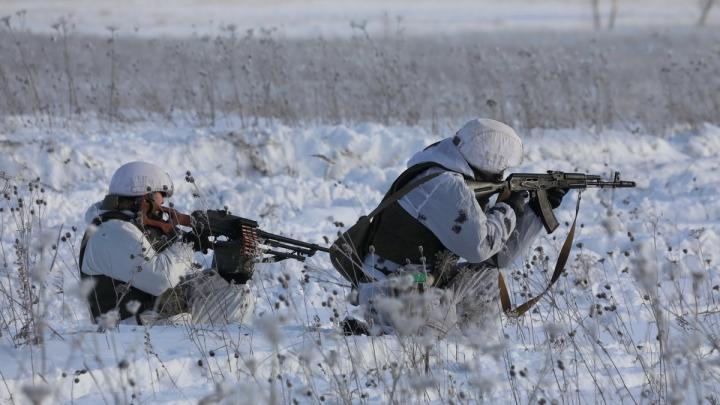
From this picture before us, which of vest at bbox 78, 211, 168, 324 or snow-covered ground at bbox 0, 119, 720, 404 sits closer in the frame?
snow-covered ground at bbox 0, 119, 720, 404

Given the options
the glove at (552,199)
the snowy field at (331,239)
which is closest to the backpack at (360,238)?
the snowy field at (331,239)

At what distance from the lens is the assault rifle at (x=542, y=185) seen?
4.99 metres

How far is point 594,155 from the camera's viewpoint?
10.1m

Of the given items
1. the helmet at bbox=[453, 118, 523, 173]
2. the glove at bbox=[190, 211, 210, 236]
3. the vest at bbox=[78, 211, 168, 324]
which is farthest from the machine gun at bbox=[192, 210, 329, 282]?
the helmet at bbox=[453, 118, 523, 173]

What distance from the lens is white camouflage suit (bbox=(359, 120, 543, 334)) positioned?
466 centimetres

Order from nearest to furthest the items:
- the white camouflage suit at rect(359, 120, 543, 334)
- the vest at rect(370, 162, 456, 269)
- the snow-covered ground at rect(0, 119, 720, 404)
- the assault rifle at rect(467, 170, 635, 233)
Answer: the snow-covered ground at rect(0, 119, 720, 404) → the white camouflage suit at rect(359, 120, 543, 334) → the vest at rect(370, 162, 456, 269) → the assault rifle at rect(467, 170, 635, 233)

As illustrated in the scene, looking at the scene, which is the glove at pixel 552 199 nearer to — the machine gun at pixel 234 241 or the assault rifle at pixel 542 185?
the assault rifle at pixel 542 185

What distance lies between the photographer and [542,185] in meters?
5.13

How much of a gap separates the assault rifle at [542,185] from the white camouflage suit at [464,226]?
76 mm

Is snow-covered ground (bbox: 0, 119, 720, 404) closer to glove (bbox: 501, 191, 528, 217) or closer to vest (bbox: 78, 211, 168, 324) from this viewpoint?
vest (bbox: 78, 211, 168, 324)

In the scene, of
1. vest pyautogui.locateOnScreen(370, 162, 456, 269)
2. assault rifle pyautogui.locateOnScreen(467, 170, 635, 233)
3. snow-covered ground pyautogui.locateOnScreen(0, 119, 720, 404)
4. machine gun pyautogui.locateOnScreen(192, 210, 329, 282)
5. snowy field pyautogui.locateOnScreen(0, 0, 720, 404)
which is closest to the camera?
snowy field pyautogui.locateOnScreen(0, 0, 720, 404)

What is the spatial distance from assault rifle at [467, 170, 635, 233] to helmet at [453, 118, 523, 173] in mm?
111

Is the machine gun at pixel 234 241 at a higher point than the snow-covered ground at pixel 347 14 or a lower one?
lower

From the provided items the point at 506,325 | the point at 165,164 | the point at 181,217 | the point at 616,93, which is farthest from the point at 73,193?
the point at 616,93
